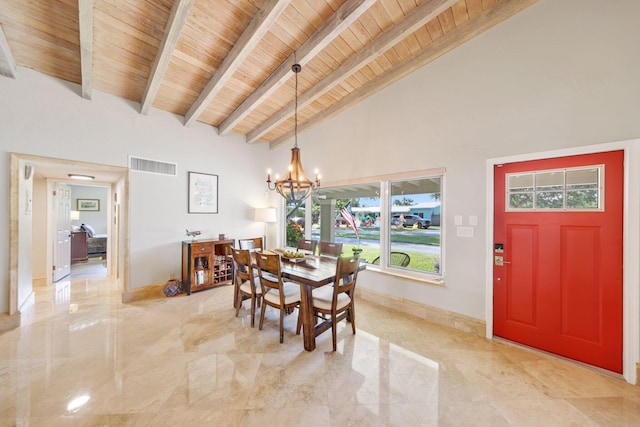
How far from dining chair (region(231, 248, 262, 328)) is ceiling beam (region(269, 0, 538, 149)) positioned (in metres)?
2.84

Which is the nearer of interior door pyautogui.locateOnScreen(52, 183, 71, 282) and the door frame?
the door frame

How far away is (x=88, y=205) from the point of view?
7.81 meters

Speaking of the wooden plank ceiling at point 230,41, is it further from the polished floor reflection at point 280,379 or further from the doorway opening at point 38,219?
the polished floor reflection at point 280,379

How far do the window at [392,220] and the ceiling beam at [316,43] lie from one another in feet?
6.14

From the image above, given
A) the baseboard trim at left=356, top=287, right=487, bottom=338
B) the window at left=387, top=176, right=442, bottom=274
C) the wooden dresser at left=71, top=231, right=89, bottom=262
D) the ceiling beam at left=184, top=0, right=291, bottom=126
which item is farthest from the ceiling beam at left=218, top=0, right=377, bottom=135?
the wooden dresser at left=71, top=231, right=89, bottom=262

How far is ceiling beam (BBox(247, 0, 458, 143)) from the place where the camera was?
2.35 m

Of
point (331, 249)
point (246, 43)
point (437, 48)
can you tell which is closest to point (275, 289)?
point (331, 249)

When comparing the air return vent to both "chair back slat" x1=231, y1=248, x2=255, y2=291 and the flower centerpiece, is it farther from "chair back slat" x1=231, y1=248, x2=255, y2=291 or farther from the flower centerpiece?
the flower centerpiece

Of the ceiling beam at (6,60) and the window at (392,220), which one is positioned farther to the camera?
the window at (392,220)

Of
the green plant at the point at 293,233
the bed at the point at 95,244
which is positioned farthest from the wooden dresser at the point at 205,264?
the bed at the point at 95,244

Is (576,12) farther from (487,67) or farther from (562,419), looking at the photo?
(562,419)

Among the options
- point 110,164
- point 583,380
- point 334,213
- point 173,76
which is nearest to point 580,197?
point 583,380

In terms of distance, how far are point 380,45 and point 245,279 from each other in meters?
3.27

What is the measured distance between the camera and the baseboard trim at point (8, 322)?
9.07 ft
